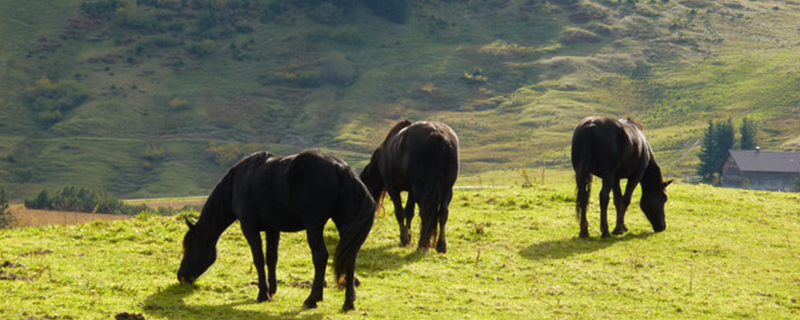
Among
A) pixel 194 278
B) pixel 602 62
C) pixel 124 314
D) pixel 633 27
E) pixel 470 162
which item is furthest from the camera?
pixel 633 27

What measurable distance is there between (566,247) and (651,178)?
4.68 metres

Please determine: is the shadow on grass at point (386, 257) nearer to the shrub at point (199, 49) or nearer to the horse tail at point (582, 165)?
the horse tail at point (582, 165)

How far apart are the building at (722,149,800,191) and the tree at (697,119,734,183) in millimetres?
1316

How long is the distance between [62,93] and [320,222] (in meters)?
134

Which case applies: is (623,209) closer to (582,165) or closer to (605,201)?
(605,201)

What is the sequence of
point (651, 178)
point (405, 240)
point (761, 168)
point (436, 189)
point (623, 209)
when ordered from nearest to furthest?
1. point (436, 189)
2. point (405, 240)
3. point (623, 209)
4. point (651, 178)
5. point (761, 168)

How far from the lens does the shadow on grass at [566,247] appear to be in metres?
18.8

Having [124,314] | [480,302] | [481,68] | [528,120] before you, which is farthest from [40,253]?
[481,68]

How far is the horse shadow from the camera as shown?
40.5ft

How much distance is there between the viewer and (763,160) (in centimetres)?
11238

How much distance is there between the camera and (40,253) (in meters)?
16.2

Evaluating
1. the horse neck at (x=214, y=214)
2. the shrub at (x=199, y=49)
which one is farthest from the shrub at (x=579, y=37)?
the horse neck at (x=214, y=214)

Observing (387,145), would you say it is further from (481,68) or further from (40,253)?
(481,68)

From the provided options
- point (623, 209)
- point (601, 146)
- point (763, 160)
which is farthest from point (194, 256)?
point (763, 160)
